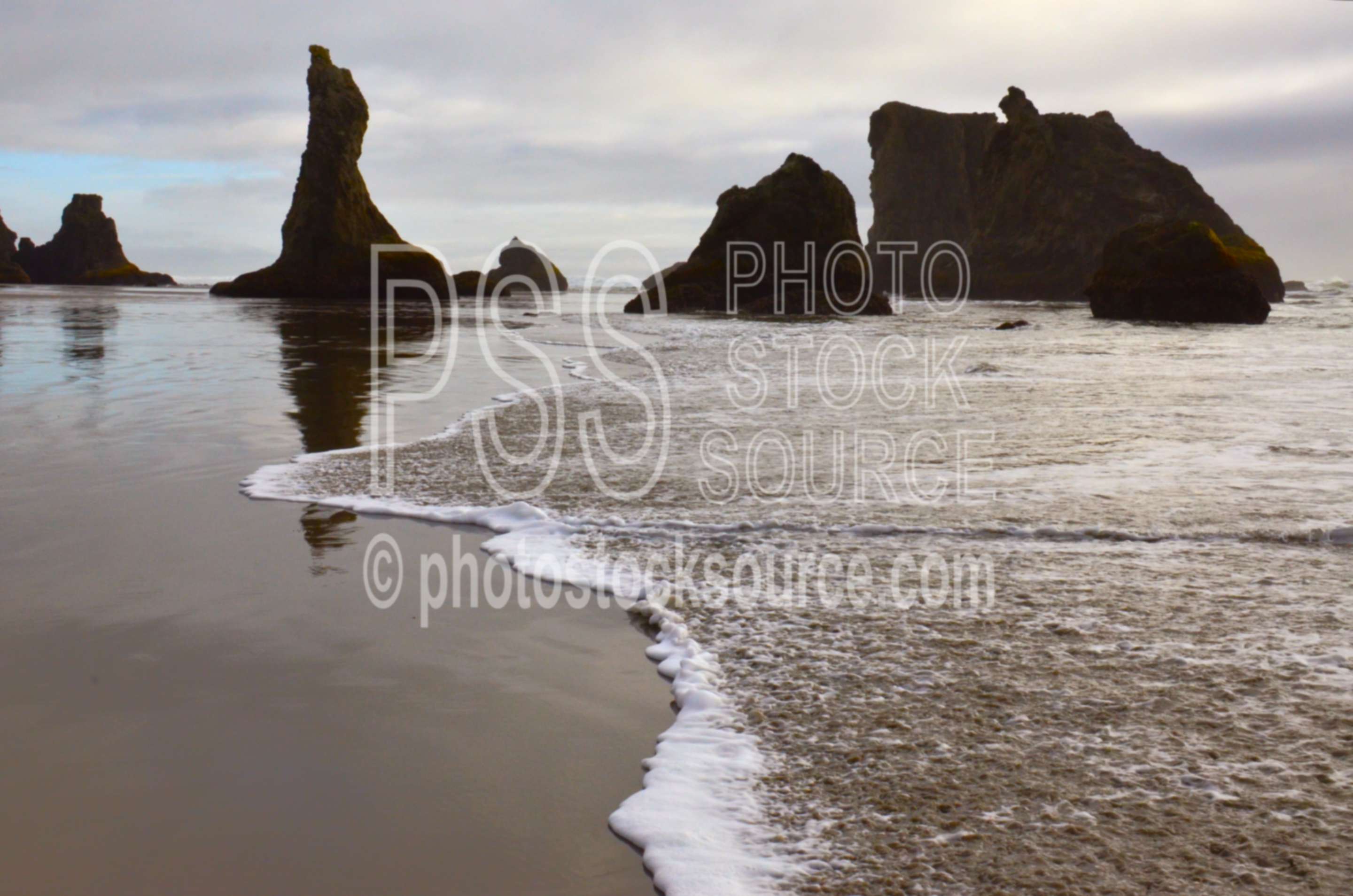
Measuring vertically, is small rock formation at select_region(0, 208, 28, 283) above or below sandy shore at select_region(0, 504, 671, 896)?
above

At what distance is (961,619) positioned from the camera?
3.57m

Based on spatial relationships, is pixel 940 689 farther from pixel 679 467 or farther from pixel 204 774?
pixel 679 467

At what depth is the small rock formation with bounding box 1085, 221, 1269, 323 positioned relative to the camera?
30.5m

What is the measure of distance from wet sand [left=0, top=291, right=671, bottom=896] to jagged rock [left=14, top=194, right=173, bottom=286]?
88.4 metres

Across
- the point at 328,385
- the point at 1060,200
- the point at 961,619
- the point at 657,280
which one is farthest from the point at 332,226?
the point at 961,619

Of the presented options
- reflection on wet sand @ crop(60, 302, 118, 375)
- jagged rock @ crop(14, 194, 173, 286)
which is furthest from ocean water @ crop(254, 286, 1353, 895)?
jagged rock @ crop(14, 194, 173, 286)

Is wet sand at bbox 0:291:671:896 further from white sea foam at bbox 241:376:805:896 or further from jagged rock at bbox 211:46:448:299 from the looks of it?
jagged rock at bbox 211:46:448:299

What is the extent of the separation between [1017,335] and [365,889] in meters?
22.1

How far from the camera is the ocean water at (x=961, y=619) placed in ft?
7.31

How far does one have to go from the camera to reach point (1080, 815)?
7.47ft

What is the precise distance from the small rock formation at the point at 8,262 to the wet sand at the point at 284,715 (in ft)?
277

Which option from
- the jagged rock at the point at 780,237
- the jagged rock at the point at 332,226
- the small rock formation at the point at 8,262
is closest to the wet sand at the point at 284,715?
the jagged rock at the point at 780,237

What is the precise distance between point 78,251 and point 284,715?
9486 centimetres

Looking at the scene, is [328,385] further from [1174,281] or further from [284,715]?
[1174,281]
